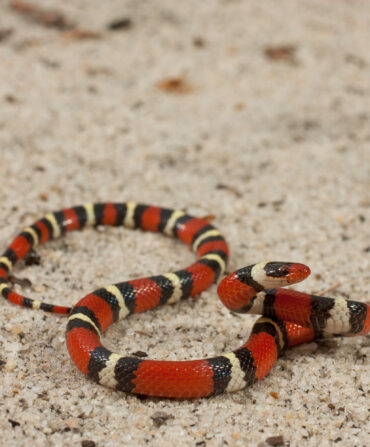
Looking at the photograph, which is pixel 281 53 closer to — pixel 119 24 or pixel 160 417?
pixel 119 24

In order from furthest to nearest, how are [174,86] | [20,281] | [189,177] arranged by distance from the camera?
[174,86], [189,177], [20,281]

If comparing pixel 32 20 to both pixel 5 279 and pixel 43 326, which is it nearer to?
pixel 5 279

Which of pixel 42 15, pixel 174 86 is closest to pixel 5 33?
pixel 42 15

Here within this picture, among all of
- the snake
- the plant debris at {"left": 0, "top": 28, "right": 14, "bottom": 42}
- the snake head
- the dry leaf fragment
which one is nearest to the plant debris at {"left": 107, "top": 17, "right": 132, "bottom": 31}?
the dry leaf fragment

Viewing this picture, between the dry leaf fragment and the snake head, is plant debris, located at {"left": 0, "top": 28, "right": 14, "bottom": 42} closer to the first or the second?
the dry leaf fragment

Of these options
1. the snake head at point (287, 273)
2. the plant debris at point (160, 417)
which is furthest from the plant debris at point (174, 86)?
the plant debris at point (160, 417)

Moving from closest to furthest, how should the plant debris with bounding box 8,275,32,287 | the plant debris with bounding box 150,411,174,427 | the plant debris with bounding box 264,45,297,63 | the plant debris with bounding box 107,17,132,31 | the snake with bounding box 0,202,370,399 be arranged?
1. the plant debris with bounding box 150,411,174,427
2. the snake with bounding box 0,202,370,399
3. the plant debris with bounding box 8,275,32,287
4. the plant debris with bounding box 264,45,297,63
5. the plant debris with bounding box 107,17,132,31

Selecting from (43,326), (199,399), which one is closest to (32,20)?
(43,326)
